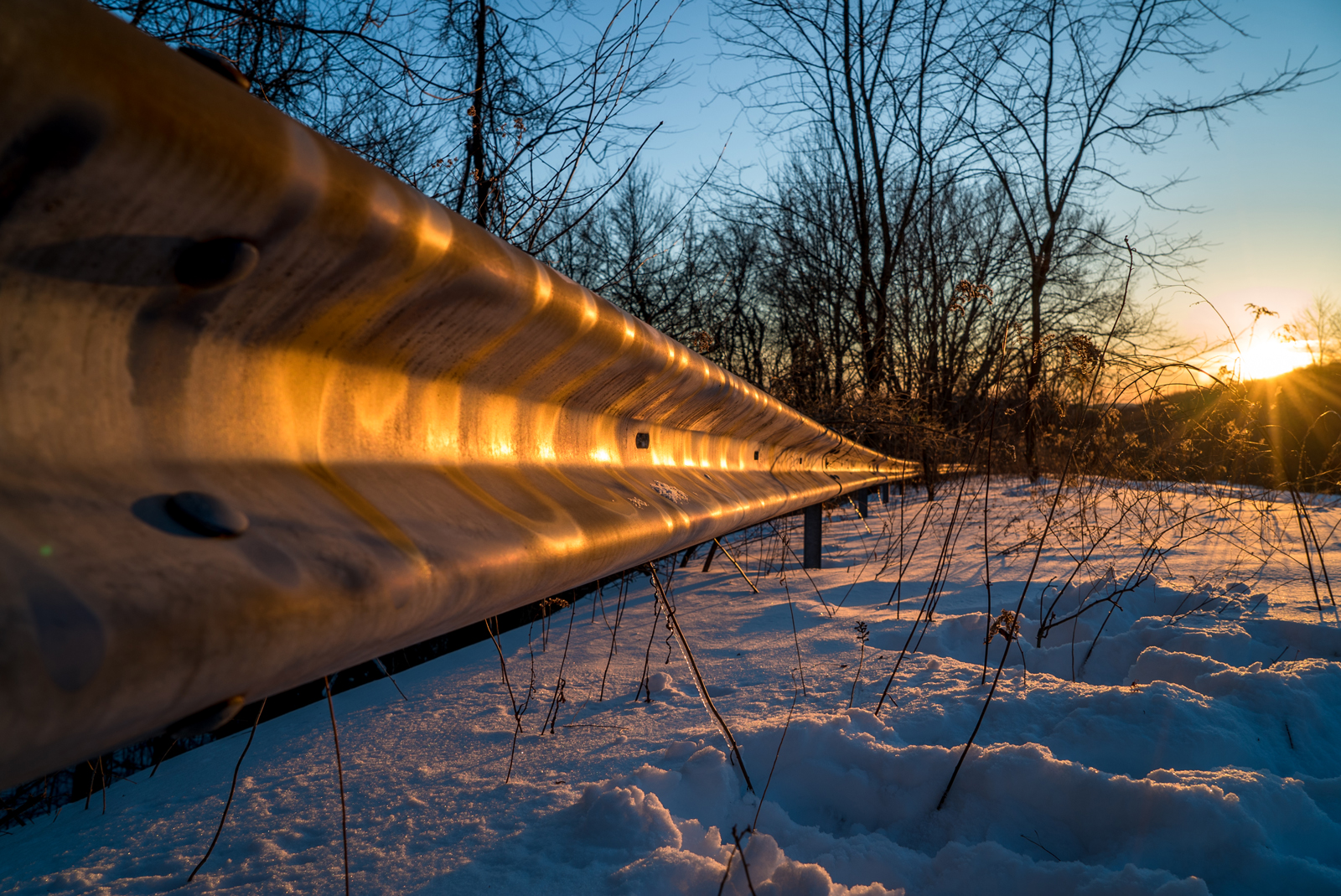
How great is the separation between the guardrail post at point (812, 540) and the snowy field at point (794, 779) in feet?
6.25

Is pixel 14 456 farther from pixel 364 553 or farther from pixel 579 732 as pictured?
pixel 579 732

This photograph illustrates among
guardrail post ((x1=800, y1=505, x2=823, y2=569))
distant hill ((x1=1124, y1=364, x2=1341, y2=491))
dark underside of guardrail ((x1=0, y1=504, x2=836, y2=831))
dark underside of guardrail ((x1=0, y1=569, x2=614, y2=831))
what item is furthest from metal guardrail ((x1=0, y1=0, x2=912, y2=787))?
distant hill ((x1=1124, y1=364, x2=1341, y2=491))

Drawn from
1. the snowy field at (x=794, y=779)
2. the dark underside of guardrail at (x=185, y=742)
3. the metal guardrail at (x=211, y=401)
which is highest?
the metal guardrail at (x=211, y=401)

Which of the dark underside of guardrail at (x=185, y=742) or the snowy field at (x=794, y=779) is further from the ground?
the snowy field at (x=794, y=779)

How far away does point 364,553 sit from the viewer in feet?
2.23

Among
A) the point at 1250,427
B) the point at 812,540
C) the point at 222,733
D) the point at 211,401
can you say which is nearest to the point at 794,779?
the point at 211,401

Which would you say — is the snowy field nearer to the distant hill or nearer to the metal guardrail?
the metal guardrail

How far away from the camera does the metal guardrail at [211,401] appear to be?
441 mm

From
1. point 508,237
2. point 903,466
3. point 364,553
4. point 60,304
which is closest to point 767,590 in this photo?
point 508,237

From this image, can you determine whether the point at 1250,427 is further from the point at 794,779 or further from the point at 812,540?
the point at 794,779

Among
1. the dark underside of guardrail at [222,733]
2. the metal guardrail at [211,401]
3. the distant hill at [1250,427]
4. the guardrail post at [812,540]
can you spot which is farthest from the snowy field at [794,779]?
the distant hill at [1250,427]

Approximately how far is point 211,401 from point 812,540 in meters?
4.25

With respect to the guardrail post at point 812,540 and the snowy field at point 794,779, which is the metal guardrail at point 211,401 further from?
the guardrail post at point 812,540

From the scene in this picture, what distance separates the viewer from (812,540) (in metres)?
4.62
